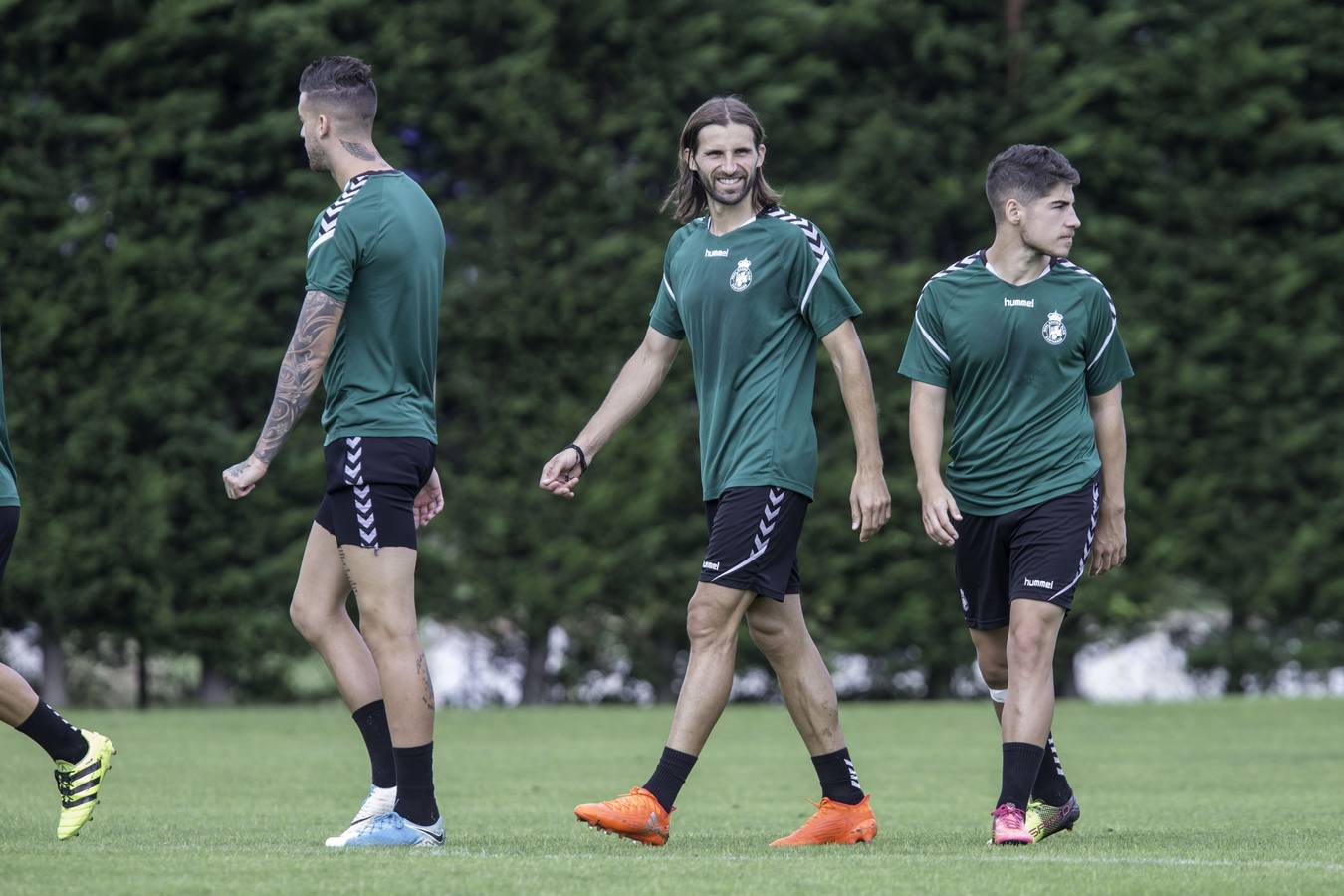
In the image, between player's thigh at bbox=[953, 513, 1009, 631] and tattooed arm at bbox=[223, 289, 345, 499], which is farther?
player's thigh at bbox=[953, 513, 1009, 631]

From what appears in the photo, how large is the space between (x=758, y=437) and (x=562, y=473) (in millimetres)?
630

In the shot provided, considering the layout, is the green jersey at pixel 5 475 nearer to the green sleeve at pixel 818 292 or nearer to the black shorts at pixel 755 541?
the black shorts at pixel 755 541

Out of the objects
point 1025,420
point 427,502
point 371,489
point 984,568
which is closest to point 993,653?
point 984,568

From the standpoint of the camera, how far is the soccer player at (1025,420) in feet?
19.9

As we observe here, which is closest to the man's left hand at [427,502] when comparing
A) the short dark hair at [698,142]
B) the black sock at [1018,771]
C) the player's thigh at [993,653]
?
the short dark hair at [698,142]

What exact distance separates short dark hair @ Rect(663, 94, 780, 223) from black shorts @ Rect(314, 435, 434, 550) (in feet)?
4.17

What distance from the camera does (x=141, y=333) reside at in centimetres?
1225

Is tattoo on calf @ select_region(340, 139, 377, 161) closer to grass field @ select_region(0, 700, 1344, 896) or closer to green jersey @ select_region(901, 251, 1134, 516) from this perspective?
green jersey @ select_region(901, 251, 1134, 516)

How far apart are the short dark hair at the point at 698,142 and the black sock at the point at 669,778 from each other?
1687mm

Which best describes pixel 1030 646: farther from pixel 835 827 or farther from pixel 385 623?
pixel 385 623

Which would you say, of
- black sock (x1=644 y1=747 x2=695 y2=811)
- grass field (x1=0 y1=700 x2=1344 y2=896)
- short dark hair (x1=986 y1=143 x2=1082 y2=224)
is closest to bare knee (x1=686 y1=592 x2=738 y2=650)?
black sock (x1=644 y1=747 x2=695 y2=811)

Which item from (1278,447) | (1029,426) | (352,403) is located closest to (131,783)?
(352,403)

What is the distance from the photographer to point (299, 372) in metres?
5.72

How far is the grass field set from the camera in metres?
4.93
